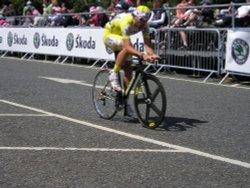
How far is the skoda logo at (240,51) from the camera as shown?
12.9m

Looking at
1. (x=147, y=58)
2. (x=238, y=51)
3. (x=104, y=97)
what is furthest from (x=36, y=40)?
(x=147, y=58)

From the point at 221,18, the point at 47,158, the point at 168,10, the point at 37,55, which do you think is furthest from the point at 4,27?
the point at 47,158

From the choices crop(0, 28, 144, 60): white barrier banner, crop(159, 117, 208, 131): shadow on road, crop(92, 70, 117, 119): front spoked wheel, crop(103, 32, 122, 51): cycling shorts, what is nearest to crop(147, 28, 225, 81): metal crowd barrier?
crop(0, 28, 144, 60): white barrier banner

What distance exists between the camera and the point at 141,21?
7590mm

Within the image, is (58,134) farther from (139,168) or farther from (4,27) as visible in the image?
(4,27)

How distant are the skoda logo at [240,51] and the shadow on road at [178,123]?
4.78m

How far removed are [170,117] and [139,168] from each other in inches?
123

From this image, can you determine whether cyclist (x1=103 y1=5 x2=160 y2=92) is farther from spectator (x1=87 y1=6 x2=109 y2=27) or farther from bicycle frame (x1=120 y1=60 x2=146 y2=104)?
spectator (x1=87 y1=6 x2=109 y2=27)

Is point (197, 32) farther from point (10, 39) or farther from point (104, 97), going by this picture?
point (10, 39)

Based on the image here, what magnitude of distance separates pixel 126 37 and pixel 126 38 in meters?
0.01

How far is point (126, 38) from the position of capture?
302 inches

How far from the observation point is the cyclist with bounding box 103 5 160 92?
755 centimetres

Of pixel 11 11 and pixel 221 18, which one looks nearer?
pixel 221 18

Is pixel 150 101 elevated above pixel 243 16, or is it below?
below
